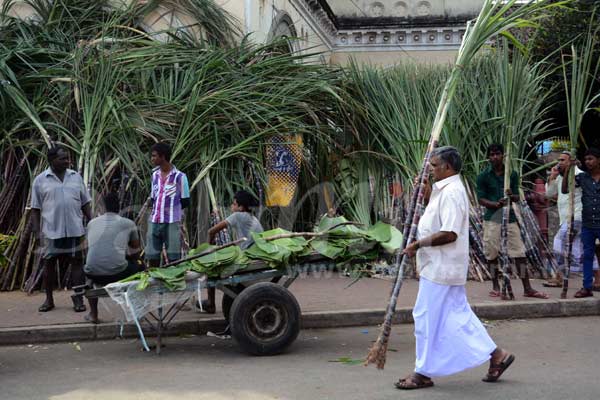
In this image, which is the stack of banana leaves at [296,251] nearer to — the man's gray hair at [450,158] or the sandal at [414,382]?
the man's gray hair at [450,158]

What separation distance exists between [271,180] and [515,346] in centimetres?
478

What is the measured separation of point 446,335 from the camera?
5.40m

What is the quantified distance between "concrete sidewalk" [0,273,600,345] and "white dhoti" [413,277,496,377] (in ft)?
4.67

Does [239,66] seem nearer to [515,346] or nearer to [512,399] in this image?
[515,346]

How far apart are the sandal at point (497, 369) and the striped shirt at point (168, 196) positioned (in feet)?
12.7

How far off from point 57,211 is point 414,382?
4599mm

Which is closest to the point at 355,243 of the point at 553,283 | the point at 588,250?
the point at 588,250

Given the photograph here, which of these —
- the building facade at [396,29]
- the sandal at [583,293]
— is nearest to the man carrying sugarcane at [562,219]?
the sandal at [583,293]

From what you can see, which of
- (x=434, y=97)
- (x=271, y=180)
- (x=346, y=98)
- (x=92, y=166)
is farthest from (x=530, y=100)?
(x=92, y=166)

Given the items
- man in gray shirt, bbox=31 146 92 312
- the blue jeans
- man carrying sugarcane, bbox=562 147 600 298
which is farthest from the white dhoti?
man in gray shirt, bbox=31 146 92 312

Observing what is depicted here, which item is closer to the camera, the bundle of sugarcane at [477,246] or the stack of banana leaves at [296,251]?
the stack of banana leaves at [296,251]

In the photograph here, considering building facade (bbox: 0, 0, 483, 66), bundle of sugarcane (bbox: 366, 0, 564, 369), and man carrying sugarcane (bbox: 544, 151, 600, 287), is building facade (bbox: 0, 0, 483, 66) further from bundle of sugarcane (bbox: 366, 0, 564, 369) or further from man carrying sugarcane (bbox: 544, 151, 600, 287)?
bundle of sugarcane (bbox: 366, 0, 564, 369)

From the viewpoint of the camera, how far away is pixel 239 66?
1121cm

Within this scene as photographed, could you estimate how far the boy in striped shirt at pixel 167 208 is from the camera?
8.18 m
